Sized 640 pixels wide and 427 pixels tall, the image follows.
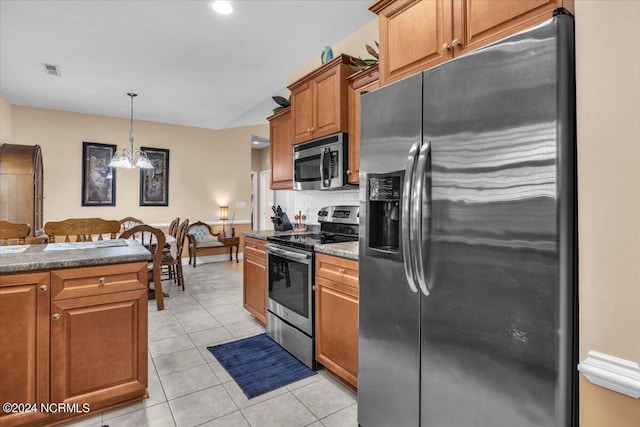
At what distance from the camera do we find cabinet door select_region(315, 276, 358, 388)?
2057mm

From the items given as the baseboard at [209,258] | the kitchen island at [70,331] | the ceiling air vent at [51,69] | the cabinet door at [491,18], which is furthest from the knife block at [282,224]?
the baseboard at [209,258]

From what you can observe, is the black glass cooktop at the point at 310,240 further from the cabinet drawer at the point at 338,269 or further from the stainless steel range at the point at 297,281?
the cabinet drawer at the point at 338,269

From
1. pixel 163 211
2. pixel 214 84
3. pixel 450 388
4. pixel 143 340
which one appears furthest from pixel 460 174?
pixel 163 211

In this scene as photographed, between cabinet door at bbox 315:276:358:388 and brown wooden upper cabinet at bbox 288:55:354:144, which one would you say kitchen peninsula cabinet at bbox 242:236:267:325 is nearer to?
cabinet door at bbox 315:276:358:388

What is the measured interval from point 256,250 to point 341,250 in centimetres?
140

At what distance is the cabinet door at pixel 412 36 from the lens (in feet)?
5.37

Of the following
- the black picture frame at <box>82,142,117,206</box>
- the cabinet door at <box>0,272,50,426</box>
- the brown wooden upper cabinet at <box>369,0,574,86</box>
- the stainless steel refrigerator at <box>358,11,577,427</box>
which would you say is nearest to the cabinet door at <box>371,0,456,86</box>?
the brown wooden upper cabinet at <box>369,0,574,86</box>

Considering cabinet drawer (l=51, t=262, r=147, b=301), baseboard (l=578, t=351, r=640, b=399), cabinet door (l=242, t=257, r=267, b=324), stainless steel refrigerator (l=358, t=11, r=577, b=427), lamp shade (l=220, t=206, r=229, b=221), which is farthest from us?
lamp shade (l=220, t=206, r=229, b=221)

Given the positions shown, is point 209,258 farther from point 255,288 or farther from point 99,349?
point 99,349

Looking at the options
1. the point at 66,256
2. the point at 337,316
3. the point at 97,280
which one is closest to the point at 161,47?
the point at 66,256

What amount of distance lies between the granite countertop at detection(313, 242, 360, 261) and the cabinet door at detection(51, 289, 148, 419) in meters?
1.14

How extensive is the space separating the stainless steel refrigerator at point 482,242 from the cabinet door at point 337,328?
0.38 metres

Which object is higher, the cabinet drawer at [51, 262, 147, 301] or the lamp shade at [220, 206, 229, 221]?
the lamp shade at [220, 206, 229, 221]

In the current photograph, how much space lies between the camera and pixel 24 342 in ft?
5.53
